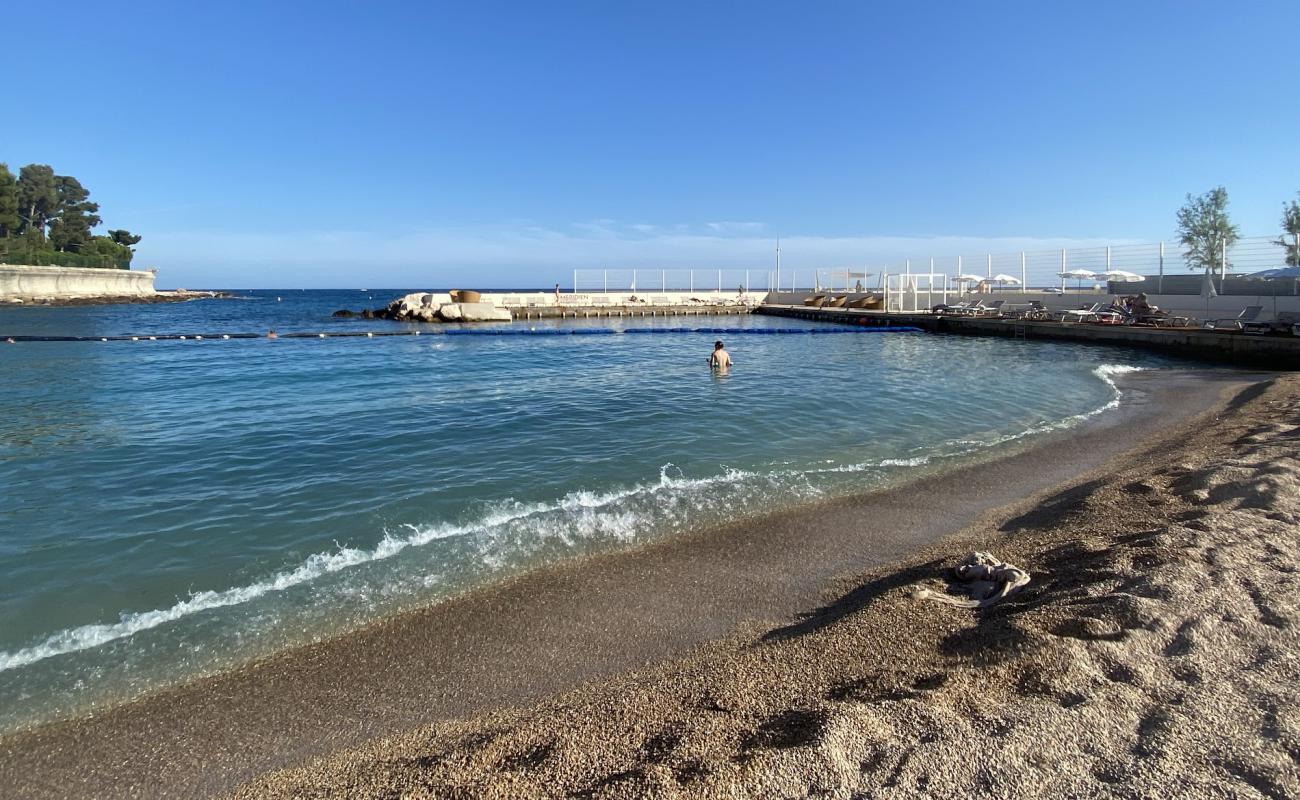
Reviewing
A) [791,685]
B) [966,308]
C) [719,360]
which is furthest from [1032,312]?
[791,685]

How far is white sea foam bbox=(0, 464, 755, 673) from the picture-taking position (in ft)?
15.3

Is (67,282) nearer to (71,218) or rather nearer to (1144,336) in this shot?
(71,218)

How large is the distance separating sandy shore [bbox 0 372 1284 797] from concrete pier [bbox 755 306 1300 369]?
17483mm

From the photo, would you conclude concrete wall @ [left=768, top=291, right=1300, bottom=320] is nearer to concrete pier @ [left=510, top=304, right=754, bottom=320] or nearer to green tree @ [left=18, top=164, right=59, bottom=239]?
concrete pier @ [left=510, top=304, right=754, bottom=320]

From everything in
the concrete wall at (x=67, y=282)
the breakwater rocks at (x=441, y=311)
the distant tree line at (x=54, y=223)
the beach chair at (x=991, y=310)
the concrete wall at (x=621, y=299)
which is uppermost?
the distant tree line at (x=54, y=223)

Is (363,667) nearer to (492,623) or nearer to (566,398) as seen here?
(492,623)

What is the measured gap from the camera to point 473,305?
4453 cm

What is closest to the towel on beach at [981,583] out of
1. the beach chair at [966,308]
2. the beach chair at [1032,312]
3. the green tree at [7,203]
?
the beach chair at [1032,312]

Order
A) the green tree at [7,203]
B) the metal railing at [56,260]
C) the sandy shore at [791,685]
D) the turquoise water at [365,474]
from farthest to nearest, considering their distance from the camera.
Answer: the green tree at [7,203], the metal railing at [56,260], the turquoise water at [365,474], the sandy shore at [791,685]

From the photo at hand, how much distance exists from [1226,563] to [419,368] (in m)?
19.7

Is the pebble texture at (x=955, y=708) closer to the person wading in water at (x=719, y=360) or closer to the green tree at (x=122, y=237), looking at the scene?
the person wading in water at (x=719, y=360)

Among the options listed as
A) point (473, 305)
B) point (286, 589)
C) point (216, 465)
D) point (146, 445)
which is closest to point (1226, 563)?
point (286, 589)

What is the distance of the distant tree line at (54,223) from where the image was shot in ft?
274

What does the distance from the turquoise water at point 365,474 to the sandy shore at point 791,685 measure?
0.71m
